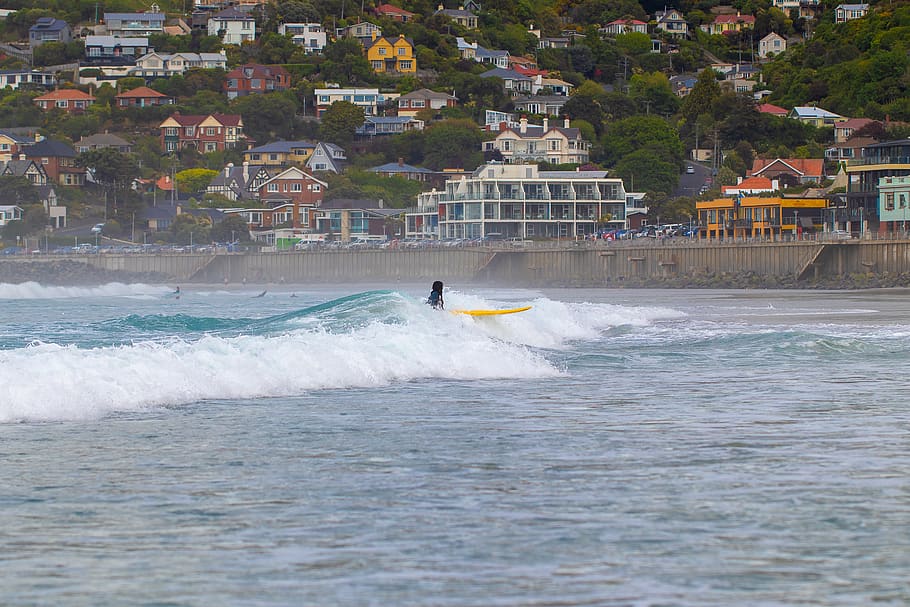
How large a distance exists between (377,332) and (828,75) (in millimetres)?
145971

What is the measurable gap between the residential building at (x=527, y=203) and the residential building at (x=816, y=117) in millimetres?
37622

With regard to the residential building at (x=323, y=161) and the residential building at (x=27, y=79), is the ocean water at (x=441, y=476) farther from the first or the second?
the residential building at (x=27, y=79)

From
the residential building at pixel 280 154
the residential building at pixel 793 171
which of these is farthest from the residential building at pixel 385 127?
the residential building at pixel 793 171

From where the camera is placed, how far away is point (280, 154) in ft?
479

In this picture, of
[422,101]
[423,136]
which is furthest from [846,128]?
[422,101]

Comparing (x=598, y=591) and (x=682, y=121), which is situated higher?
(x=682, y=121)

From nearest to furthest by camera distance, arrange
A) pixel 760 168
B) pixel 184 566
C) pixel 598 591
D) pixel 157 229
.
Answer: pixel 598 591, pixel 184 566, pixel 760 168, pixel 157 229

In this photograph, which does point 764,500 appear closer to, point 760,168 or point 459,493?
point 459,493

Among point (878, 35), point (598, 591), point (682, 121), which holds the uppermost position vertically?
point (878, 35)

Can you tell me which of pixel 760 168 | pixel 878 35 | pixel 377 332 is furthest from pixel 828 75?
pixel 377 332

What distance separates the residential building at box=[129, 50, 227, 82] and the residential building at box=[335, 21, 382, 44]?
57.8 ft

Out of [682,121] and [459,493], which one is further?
[682,121]

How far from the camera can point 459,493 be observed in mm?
11961

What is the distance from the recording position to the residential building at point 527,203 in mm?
112125
